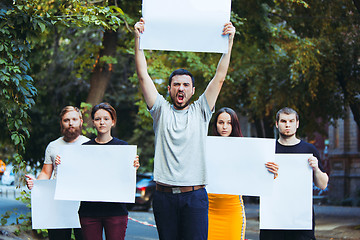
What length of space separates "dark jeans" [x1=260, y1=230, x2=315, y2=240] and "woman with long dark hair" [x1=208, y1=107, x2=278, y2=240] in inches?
9.0

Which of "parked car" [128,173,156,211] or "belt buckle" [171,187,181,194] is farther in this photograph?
"parked car" [128,173,156,211]

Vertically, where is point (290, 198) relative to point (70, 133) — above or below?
below

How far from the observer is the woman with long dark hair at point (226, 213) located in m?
5.68

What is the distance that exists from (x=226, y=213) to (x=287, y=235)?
24.7 inches

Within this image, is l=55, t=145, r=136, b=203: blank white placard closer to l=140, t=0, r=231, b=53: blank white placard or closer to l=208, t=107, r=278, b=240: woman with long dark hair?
l=208, t=107, r=278, b=240: woman with long dark hair

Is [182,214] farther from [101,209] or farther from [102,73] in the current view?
[102,73]

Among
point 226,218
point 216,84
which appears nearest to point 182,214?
point 216,84

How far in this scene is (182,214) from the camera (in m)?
4.26

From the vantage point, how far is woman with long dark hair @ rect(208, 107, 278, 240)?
224 inches

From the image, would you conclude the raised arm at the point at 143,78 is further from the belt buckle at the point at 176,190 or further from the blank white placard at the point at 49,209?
the blank white placard at the point at 49,209

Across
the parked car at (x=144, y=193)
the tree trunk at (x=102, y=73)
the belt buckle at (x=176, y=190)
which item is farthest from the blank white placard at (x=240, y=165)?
the parked car at (x=144, y=193)

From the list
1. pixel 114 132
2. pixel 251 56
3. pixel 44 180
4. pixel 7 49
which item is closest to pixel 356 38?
pixel 251 56

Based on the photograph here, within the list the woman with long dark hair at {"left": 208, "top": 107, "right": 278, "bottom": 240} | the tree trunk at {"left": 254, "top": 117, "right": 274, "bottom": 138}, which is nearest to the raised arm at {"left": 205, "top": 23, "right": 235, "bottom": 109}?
the woman with long dark hair at {"left": 208, "top": 107, "right": 278, "bottom": 240}

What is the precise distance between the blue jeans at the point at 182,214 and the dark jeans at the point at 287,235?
1517 millimetres
